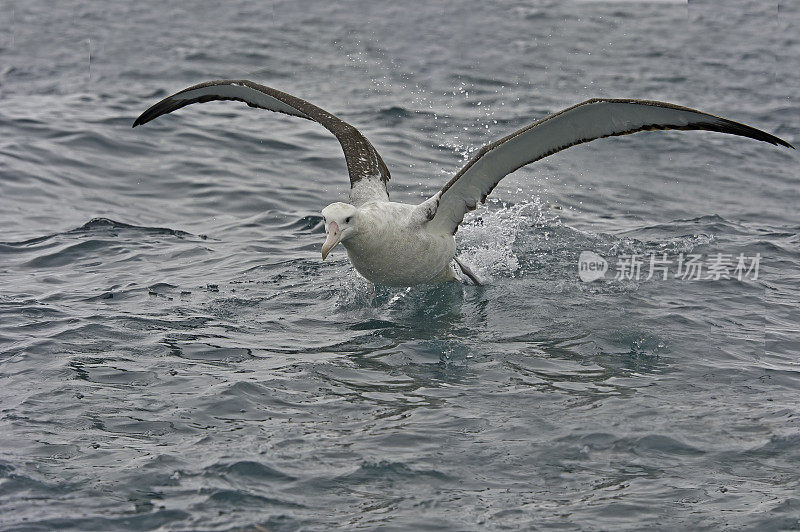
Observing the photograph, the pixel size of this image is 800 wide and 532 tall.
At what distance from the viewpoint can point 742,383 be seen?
25.2 feet

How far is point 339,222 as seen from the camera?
8.30 m

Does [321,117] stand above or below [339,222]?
above

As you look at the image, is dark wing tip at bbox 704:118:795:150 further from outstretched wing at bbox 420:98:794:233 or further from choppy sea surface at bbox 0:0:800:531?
choppy sea surface at bbox 0:0:800:531

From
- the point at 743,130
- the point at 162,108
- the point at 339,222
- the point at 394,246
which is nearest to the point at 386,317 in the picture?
the point at 394,246

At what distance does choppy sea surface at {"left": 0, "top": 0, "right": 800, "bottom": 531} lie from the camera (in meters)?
6.00

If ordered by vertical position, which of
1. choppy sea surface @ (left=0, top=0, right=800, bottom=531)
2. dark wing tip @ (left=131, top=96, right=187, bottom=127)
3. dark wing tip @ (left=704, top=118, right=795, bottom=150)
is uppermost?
dark wing tip @ (left=704, top=118, right=795, bottom=150)

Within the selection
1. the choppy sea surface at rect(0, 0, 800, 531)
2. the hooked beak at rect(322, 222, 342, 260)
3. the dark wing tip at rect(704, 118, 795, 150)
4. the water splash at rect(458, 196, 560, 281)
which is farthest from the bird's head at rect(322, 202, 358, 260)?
the dark wing tip at rect(704, 118, 795, 150)

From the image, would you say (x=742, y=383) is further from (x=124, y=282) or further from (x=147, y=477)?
(x=124, y=282)

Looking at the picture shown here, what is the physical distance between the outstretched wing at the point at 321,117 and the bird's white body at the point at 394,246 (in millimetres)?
699

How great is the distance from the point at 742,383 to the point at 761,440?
1.10m

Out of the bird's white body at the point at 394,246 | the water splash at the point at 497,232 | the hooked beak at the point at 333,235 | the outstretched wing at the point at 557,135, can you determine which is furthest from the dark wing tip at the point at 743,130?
the hooked beak at the point at 333,235

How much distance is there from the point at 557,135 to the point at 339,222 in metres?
2.02

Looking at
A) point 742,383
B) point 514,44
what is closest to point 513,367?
point 742,383

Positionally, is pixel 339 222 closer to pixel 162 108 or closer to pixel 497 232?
pixel 497 232
